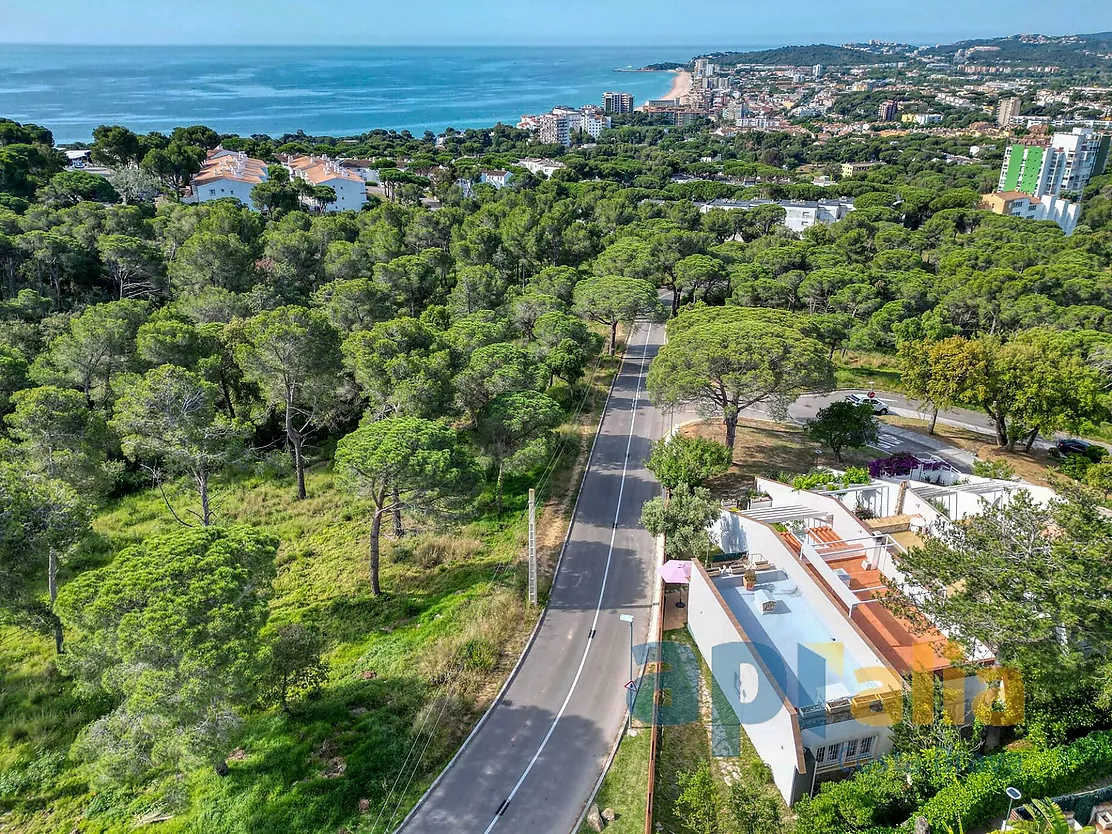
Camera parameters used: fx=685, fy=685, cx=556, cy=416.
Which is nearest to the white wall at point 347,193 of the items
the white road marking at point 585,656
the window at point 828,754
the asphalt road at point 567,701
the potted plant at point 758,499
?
the white road marking at point 585,656

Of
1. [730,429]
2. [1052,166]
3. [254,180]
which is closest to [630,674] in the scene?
[730,429]

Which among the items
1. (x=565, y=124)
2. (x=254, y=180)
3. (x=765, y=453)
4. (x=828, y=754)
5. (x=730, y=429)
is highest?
(x=565, y=124)

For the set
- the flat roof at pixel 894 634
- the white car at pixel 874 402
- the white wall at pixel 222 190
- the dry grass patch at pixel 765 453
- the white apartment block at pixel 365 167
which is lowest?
the dry grass patch at pixel 765 453

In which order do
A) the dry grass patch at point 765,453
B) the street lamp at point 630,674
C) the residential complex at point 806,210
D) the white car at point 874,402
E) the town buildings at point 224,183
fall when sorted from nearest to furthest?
the street lamp at point 630,674 → the dry grass patch at point 765,453 → the white car at point 874,402 → the town buildings at point 224,183 → the residential complex at point 806,210

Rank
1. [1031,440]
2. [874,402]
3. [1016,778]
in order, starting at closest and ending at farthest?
[1016,778] < [1031,440] < [874,402]

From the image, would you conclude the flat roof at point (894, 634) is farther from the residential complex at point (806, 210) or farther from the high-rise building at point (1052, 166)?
the high-rise building at point (1052, 166)

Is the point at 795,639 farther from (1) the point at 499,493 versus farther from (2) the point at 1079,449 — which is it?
(2) the point at 1079,449
